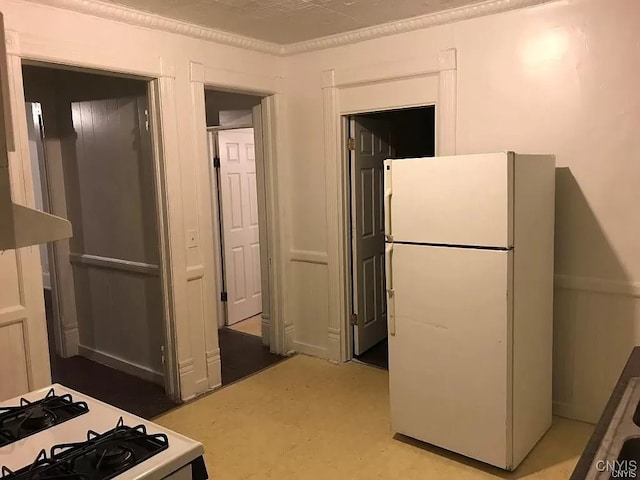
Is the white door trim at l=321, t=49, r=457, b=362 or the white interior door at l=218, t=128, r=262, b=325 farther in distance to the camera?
the white interior door at l=218, t=128, r=262, b=325

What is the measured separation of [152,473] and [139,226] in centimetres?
265

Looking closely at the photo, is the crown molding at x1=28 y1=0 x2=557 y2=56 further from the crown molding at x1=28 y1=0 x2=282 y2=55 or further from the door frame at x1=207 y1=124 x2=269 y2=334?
the door frame at x1=207 y1=124 x2=269 y2=334

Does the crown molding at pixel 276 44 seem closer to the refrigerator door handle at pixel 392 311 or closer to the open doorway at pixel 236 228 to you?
the open doorway at pixel 236 228

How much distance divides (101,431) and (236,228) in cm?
360

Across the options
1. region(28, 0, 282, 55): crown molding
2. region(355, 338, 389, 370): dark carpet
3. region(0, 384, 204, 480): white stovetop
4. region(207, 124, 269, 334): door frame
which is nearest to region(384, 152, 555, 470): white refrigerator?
region(355, 338, 389, 370): dark carpet

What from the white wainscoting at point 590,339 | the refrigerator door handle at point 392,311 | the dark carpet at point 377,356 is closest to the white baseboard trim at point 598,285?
the white wainscoting at point 590,339

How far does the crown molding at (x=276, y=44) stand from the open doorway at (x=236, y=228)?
728mm

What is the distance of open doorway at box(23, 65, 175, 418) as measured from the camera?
3.68 metres

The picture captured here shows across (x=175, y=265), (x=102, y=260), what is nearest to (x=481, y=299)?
(x=175, y=265)

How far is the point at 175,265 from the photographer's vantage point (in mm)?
3395

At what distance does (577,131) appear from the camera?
2906mm

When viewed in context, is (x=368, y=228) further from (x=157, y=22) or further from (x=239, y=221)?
(x=157, y=22)

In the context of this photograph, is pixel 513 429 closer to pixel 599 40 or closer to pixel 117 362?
pixel 599 40

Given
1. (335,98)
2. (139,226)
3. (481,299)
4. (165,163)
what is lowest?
(481,299)
